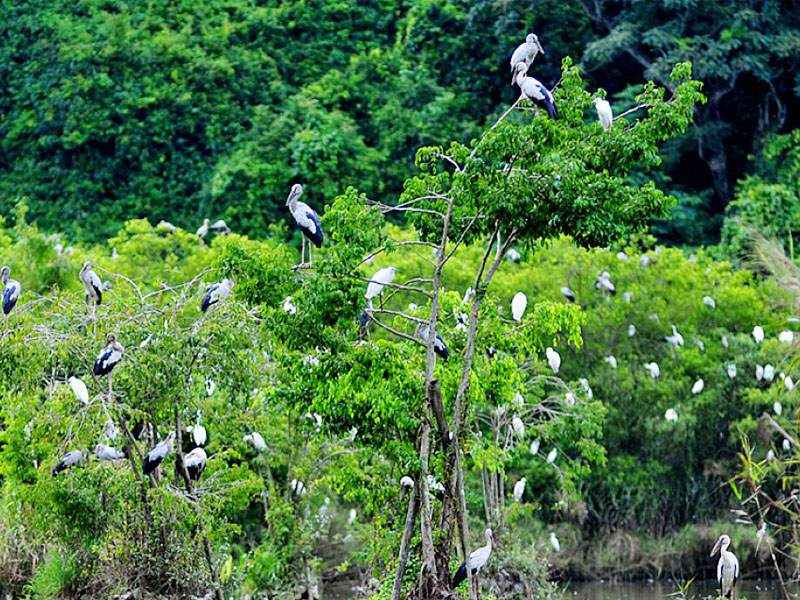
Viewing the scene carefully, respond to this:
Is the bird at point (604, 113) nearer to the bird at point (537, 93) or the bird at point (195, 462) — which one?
the bird at point (537, 93)

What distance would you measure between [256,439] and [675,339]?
7706 mm

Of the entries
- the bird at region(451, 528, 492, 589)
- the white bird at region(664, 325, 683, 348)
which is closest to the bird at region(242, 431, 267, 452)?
the bird at region(451, 528, 492, 589)

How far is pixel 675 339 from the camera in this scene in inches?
893

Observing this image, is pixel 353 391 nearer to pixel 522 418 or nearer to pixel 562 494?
pixel 522 418

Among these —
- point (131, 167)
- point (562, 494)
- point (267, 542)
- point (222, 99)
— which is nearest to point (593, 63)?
point (222, 99)

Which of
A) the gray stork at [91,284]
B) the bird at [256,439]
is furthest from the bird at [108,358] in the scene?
the bird at [256,439]

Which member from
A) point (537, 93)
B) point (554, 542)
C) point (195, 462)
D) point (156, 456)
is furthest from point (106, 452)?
point (554, 542)

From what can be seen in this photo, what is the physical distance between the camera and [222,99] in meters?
32.6

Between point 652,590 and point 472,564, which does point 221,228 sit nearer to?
point 652,590

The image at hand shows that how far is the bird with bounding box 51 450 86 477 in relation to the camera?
582 inches

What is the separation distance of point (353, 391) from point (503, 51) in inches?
812

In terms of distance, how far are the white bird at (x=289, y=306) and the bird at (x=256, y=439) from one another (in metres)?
4.32

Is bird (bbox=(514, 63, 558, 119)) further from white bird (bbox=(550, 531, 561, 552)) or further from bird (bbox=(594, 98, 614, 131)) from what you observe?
white bird (bbox=(550, 531, 561, 552))

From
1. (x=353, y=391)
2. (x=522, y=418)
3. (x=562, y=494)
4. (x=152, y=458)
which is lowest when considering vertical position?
(x=562, y=494)
